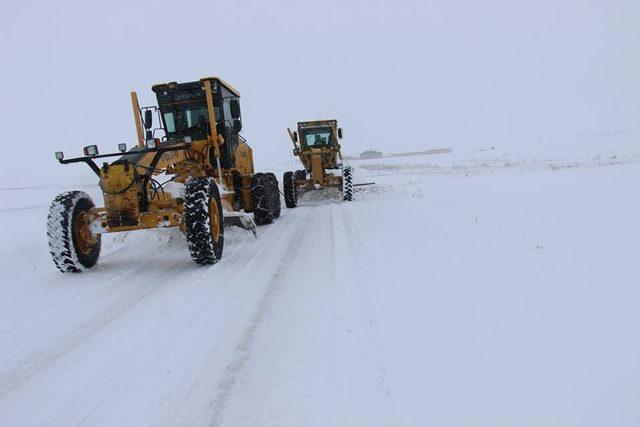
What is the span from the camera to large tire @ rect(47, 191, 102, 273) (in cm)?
632

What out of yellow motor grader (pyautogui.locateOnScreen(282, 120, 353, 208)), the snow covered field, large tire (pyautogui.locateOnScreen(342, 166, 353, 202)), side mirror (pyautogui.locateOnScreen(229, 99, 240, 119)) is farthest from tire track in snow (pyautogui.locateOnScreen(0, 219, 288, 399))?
large tire (pyautogui.locateOnScreen(342, 166, 353, 202))

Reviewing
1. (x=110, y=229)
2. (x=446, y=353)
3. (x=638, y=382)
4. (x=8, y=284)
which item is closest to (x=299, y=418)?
(x=446, y=353)

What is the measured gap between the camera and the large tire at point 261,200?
401 inches

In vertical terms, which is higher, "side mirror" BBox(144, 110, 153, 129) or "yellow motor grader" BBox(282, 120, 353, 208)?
"side mirror" BBox(144, 110, 153, 129)

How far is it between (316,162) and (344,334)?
41.1 feet

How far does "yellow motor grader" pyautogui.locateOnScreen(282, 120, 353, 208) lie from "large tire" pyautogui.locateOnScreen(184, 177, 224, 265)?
7783mm

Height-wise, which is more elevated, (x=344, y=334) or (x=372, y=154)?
(x=372, y=154)

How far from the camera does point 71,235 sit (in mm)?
6395

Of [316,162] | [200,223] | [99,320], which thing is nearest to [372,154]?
[316,162]

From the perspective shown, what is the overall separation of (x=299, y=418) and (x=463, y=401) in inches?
35.7

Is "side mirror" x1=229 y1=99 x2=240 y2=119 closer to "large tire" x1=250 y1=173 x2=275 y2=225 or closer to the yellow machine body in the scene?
"large tire" x1=250 y1=173 x2=275 y2=225

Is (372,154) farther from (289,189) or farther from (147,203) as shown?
(147,203)

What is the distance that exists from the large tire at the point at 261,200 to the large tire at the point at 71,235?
3813 mm

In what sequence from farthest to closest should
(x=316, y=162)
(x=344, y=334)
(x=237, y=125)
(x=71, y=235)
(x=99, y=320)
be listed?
1. (x=316, y=162)
2. (x=237, y=125)
3. (x=71, y=235)
4. (x=99, y=320)
5. (x=344, y=334)
